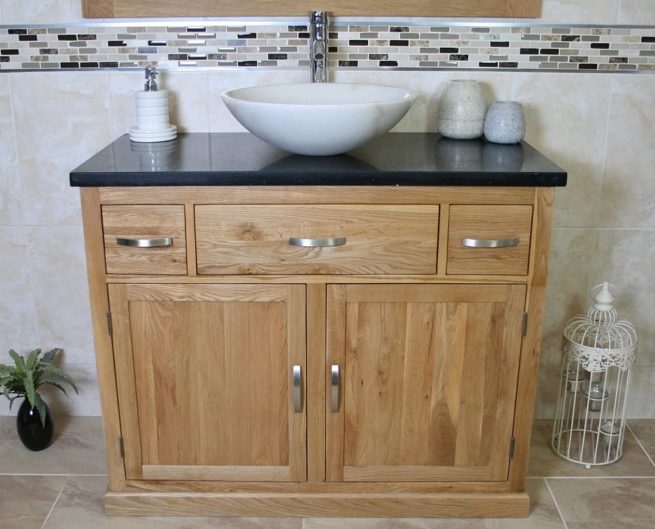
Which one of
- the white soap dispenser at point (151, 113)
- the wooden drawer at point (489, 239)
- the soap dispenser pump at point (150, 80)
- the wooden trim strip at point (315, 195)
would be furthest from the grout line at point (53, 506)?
the wooden drawer at point (489, 239)

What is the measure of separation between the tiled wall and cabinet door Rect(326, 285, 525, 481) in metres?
0.59

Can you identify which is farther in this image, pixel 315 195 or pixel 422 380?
pixel 422 380

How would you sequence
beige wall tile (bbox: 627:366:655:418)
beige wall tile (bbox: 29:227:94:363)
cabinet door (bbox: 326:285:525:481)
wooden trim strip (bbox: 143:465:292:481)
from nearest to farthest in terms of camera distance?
1. cabinet door (bbox: 326:285:525:481)
2. wooden trim strip (bbox: 143:465:292:481)
3. beige wall tile (bbox: 29:227:94:363)
4. beige wall tile (bbox: 627:366:655:418)

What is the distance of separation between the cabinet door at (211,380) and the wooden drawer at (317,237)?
0.07m

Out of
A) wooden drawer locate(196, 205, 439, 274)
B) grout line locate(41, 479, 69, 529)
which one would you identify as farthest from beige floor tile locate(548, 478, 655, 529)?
grout line locate(41, 479, 69, 529)

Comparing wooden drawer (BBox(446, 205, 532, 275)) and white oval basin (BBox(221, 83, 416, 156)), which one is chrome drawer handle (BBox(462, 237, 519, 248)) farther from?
white oval basin (BBox(221, 83, 416, 156))

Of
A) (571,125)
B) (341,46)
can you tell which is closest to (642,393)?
(571,125)

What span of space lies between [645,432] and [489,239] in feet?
3.57

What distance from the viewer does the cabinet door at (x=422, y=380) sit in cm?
184

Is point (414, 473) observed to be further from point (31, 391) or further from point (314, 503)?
point (31, 391)

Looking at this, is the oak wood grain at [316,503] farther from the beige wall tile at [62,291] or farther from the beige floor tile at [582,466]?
the beige wall tile at [62,291]

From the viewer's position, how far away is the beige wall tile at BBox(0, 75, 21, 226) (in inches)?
87.7

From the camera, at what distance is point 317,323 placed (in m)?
1.86

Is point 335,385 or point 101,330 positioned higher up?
point 101,330
